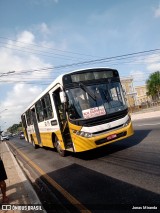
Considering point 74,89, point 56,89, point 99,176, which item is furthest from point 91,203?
point 56,89

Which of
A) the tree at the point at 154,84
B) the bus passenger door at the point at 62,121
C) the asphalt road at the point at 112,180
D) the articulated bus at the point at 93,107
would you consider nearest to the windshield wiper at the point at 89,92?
the articulated bus at the point at 93,107

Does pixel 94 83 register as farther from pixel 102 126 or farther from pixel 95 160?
pixel 95 160

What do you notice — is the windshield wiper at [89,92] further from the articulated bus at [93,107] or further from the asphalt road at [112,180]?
the asphalt road at [112,180]

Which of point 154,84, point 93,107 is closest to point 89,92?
point 93,107

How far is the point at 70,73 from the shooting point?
32.2 feet

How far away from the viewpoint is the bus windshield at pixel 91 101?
9258 millimetres

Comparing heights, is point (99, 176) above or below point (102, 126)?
below

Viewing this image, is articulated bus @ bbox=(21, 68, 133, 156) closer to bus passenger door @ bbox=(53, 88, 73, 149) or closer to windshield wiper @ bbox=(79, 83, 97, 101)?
windshield wiper @ bbox=(79, 83, 97, 101)

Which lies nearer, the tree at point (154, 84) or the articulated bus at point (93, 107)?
the articulated bus at point (93, 107)

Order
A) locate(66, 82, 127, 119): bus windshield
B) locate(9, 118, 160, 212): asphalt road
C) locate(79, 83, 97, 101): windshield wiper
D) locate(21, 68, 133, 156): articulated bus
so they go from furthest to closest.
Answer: locate(79, 83, 97, 101): windshield wiper
locate(66, 82, 127, 119): bus windshield
locate(21, 68, 133, 156): articulated bus
locate(9, 118, 160, 212): asphalt road

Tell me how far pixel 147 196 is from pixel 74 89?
534 centimetres

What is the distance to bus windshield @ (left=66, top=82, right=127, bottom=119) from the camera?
30.4 ft

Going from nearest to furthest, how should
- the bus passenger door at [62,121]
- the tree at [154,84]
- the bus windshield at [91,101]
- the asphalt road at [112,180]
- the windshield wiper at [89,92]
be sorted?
the asphalt road at [112,180]
the bus windshield at [91,101]
the windshield wiper at [89,92]
the bus passenger door at [62,121]
the tree at [154,84]

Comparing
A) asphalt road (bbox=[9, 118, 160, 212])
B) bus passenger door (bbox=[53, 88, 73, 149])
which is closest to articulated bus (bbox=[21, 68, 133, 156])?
bus passenger door (bbox=[53, 88, 73, 149])
